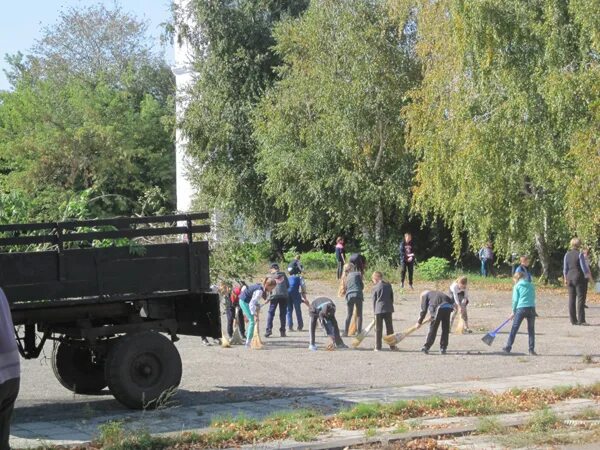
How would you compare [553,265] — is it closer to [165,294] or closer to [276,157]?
[276,157]

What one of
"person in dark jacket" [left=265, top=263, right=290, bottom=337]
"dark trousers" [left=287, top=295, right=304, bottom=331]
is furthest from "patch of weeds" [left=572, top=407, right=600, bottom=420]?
"dark trousers" [left=287, top=295, right=304, bottom=331]

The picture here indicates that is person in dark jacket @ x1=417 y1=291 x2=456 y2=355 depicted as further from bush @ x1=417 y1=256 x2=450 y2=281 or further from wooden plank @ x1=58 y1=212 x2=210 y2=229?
bush @ x1=417 y1=256 x2=450 y2=281

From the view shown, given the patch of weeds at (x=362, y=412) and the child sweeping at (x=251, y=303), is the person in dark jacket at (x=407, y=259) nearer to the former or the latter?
the child sweeping at (x=251, y=303)

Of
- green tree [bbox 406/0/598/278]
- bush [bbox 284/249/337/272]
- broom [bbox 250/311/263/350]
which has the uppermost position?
green tree [bbox 406/0/598/278]

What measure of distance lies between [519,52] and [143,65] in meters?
39.9

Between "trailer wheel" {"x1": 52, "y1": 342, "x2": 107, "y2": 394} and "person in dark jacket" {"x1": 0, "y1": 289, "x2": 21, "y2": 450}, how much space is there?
252 inches

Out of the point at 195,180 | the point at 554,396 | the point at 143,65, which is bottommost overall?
the point at 554,396

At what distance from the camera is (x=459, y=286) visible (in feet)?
63.5

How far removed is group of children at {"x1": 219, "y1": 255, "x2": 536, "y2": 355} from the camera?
55.3ft

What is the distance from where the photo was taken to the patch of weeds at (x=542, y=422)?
9.97m

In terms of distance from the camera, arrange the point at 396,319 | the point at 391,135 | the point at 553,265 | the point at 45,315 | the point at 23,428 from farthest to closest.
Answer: the point at 391,135
the point at 553,265
the point at 396,319
the point at 45,315
the point at 23,428

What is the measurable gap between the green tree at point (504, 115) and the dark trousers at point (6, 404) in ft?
65.3

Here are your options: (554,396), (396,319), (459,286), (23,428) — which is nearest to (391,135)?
(396,319)

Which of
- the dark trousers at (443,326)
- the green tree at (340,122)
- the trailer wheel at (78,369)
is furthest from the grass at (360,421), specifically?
the green tree at (340,122)
